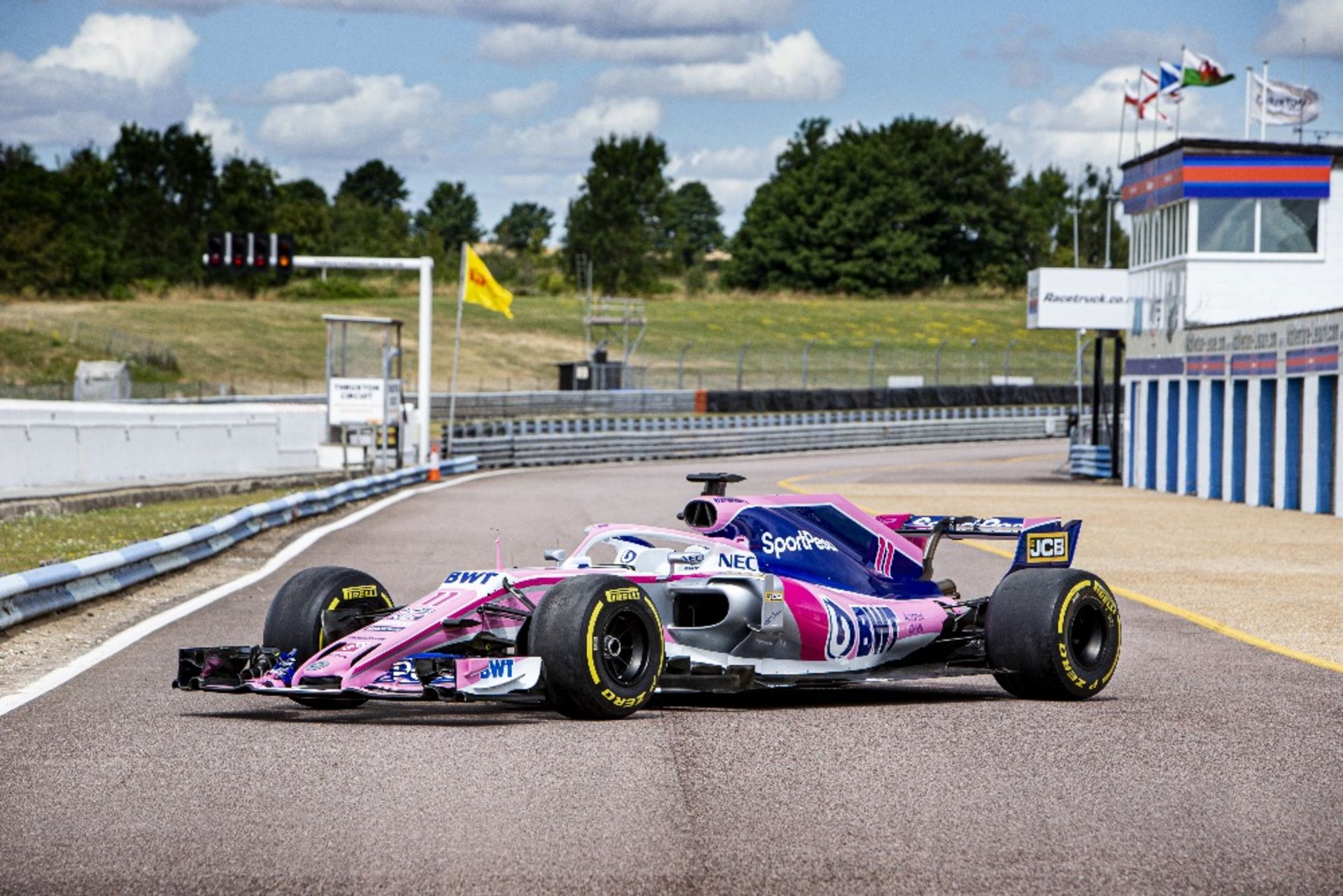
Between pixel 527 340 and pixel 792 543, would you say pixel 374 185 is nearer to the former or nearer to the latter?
pixel 527 340

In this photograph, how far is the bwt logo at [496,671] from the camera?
839cm

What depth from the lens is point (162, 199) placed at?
117 m

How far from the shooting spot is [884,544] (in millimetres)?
10695

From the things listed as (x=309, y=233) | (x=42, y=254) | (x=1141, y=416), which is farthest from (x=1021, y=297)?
(x=1141, y=416)

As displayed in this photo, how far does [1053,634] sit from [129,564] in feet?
27.9

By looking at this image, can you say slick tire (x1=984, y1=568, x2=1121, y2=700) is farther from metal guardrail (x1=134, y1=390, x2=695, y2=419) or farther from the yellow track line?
metal guardrail (x1=134, y1=390, x2=695, y2=419)

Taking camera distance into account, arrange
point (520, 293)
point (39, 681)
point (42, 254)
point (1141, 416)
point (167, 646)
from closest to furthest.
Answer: point (39, 681) < point (167, 646) < point (1141, 416) < point (42, 254) < point (520, 293)

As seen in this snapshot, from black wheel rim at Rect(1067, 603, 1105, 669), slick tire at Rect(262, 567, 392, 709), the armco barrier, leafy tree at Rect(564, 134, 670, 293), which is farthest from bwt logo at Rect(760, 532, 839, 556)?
leafy tree at Rect(564, 134, 670, 293)

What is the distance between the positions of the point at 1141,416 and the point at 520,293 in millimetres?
82963

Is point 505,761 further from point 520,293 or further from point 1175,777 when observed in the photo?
point 520,293

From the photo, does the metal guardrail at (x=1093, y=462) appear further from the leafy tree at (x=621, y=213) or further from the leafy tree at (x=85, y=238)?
the leafy tree at (x=621, y=213)

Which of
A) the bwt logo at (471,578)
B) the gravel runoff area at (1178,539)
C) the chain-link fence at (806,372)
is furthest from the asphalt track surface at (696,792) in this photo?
the chain-link fence at (806,372)

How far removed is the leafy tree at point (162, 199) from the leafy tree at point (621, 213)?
3056cm

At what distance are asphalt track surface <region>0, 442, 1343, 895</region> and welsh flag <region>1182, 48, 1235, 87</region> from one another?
35085 millimetres
